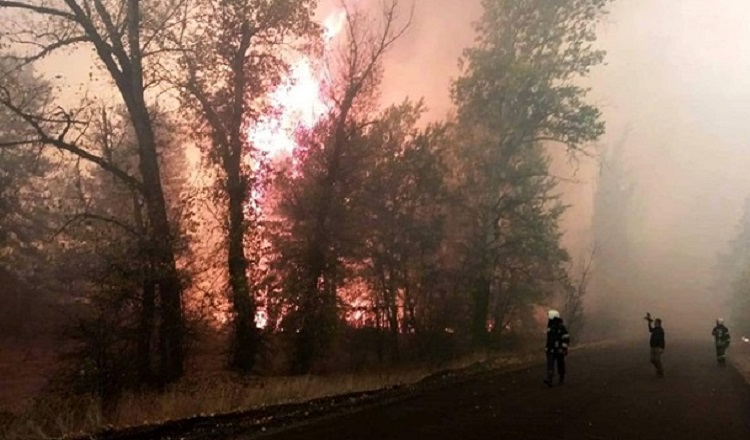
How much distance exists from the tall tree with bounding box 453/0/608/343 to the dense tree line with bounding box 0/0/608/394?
96 mm

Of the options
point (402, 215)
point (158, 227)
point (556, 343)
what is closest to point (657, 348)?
point (556, 343)

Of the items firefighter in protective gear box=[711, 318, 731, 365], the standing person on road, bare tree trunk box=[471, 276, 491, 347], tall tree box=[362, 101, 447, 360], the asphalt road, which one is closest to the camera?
the asphalt road

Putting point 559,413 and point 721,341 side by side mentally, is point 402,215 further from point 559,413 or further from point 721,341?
point 559,413

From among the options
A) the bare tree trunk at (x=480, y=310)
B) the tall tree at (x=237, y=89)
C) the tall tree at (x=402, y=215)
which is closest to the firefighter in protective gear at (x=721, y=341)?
the bare tree trunk at (x=480, y=310)

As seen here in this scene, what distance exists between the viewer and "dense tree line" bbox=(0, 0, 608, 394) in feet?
64.5

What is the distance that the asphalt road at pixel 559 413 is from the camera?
1074cm

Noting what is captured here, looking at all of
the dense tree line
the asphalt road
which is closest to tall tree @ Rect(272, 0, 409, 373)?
the dense tree line

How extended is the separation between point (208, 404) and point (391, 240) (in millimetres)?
16509

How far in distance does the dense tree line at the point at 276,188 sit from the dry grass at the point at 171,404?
5.30ft

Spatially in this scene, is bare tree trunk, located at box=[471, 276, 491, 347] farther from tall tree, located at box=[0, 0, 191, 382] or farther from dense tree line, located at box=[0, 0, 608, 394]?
tall tree, located at box=[0, 0, 191, 382]

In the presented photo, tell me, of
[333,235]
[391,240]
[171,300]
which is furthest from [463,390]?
[391,240]

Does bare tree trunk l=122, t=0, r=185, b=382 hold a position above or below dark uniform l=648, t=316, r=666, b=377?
above

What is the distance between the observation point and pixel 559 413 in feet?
43.1

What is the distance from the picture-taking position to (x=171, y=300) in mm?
19562
